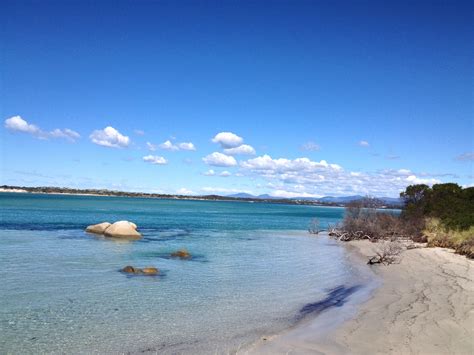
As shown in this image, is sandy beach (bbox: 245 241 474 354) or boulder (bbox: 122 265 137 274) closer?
sandy beach (bbox: 245 241 474 354)

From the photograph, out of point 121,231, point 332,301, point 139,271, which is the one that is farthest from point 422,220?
point 139,271

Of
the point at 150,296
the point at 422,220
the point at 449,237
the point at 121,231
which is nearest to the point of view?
the point at 150,296

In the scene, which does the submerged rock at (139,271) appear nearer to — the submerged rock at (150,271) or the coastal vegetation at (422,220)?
the submerged rock at (150,271)

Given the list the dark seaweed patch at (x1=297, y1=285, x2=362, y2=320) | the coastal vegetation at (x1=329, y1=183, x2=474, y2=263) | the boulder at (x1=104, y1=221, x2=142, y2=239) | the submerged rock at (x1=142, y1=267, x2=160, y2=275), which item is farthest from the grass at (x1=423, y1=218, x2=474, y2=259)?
the boulder at (x1=104, y1=221, x2=142, y2=239)

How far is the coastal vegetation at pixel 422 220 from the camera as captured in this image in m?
31.3

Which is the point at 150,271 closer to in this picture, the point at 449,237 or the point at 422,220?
the point at 449,237

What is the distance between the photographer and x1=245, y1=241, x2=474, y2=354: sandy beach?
1074cm

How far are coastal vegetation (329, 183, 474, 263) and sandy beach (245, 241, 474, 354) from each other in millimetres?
9882

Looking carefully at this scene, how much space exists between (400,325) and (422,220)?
99.1 ft

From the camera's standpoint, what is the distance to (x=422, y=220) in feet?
131

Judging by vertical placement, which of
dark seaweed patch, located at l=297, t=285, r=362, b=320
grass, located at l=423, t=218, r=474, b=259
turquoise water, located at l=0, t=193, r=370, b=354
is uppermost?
grass, located at l=423, t=218, r=474, b=259

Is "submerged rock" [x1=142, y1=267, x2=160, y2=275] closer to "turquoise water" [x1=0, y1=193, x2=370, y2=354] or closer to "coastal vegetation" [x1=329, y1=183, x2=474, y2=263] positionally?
"turquoise water" [x1=0, y1=193, x2=370, y2=354]

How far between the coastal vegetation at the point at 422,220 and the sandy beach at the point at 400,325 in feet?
32.4

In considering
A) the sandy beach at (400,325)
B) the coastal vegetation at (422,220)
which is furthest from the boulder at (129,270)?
the coastal vegetation at (422,220)
